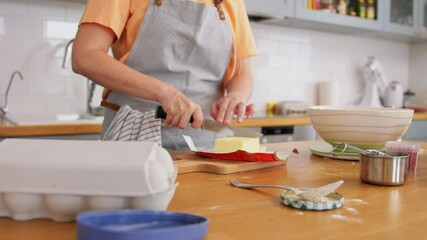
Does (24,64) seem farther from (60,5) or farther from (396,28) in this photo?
(396,28)

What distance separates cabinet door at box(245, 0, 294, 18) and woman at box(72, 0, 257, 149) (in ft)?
4.07

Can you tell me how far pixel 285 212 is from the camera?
68cm

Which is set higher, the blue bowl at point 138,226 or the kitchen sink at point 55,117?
the blue bowl at point 138,226

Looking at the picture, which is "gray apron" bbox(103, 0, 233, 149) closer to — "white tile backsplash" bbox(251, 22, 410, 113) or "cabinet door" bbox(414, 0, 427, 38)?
"white tile backsplash" bbox(251, 22, 410, 113)

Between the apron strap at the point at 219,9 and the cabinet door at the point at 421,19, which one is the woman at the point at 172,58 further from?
the cabinet door at the point at 421,19

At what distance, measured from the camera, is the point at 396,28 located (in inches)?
140

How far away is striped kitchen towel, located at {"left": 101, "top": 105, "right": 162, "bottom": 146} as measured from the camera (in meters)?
1.10

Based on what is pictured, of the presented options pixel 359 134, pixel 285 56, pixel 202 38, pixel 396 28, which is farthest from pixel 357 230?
pixel 396 28

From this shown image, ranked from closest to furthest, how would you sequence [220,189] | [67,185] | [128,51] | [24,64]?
[67,185] < [220,189] < [128,51] < [24,64]

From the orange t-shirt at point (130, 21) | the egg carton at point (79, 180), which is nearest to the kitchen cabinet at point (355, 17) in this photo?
the orange t-shirt at point (130, 21)

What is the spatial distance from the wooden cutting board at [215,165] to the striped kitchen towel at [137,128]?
3.5 inches

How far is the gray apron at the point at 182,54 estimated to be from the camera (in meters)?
1.29

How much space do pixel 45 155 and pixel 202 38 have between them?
0.86 meters

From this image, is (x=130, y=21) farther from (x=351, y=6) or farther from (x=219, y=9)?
(x=351, y=6)
